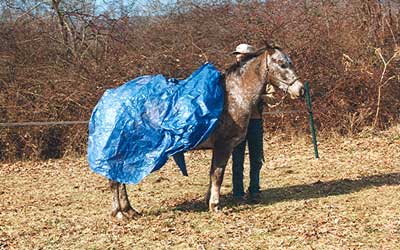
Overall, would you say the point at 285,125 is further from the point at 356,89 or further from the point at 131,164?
the point at 131,164

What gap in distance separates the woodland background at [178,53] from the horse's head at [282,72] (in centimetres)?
632

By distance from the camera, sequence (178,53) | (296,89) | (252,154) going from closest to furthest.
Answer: (296,89) → (252,154) → (178,53)

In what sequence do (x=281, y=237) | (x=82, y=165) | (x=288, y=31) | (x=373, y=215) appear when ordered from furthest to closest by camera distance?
(x=288, y=31) → (x=82, y=165) → (x=373, y=215) → (x=281, y=237)

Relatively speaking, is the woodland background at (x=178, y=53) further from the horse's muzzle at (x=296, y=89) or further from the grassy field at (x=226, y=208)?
the horse's muzzle at (x=296, y=89)

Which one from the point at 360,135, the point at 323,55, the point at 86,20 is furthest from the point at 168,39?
the point at 360,135

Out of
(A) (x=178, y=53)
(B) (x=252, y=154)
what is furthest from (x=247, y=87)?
(A) (x=178, y=53)

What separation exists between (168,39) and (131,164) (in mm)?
9053

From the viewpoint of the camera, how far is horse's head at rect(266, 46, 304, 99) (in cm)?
748

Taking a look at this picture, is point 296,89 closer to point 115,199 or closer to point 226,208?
point 226,208

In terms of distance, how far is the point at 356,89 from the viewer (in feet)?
46.0

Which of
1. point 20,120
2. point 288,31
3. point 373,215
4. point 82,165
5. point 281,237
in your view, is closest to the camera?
point 281,237

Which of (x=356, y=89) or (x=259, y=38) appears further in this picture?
(x=259, y=38)

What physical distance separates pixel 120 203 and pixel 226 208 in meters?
1.32

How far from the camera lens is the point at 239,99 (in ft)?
24.8
